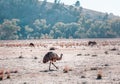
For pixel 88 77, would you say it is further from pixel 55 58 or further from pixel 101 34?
pixel 101 34

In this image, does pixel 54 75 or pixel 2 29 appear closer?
pixel 54 75

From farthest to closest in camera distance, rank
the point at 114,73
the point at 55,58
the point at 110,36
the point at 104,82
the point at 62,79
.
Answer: the point at 110,36 < the point at 55,58 < the point at 114,73 < the point at 62,79 < the point at 104,82

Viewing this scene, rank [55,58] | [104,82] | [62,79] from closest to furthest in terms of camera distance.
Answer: [104,82] → [62,79] → [55,58]

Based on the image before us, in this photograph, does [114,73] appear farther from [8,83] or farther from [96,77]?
[8,83]

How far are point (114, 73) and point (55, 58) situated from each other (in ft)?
21.0

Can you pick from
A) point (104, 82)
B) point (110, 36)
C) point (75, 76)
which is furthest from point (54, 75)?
point (110, 36)

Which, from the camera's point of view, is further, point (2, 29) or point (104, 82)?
point (2, 29)

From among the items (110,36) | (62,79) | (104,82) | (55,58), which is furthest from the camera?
(110,36)

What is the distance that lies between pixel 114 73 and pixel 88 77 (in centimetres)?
247

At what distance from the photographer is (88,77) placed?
23.5 meters

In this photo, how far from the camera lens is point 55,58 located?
29641mm

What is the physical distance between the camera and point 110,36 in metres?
192

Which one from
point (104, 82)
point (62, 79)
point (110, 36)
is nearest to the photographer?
point (104, 82)

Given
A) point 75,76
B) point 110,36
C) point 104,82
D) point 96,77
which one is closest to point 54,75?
point 75,76
